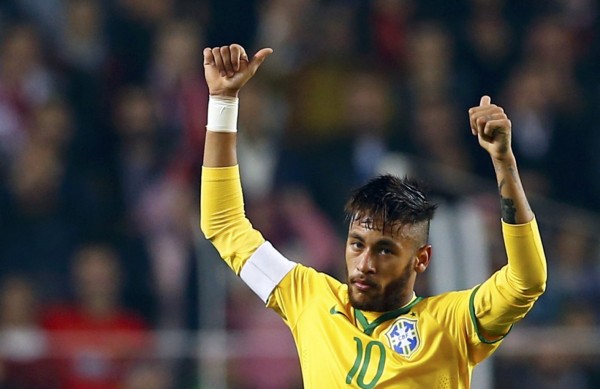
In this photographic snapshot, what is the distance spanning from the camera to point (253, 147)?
9586 mm

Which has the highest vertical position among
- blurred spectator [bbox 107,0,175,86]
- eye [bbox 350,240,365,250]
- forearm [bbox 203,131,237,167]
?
blurred spectator [bbox 107,0,175,86]

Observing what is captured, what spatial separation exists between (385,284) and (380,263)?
79mm

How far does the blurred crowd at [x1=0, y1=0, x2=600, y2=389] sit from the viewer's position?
888 cm

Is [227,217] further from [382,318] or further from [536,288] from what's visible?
[536,288]

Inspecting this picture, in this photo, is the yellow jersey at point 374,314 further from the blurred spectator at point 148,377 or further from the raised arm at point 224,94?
the blurred spectator at point 148,377

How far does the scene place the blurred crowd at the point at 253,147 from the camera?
888 centimetres

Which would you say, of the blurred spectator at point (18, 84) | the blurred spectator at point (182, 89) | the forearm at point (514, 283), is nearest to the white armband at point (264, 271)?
the forearm at point (514, 283)

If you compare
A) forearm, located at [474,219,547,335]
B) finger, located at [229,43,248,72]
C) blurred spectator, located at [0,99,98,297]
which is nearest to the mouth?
forearm, located at [474,219,547,335]

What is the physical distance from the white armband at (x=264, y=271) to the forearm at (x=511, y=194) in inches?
37.1

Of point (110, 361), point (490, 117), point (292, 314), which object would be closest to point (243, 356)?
point (110, 361)

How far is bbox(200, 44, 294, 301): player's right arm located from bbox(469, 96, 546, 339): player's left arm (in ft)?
2.92

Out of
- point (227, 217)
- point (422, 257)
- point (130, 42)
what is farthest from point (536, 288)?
point (130, 42)

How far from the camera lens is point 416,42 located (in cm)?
1080

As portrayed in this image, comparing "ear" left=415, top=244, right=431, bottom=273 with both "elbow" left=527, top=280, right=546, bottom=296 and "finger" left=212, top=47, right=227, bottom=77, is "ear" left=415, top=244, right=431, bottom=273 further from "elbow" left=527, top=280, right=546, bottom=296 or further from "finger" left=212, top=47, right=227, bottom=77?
"finger" left=212, top=47, right=227, bottom=77
